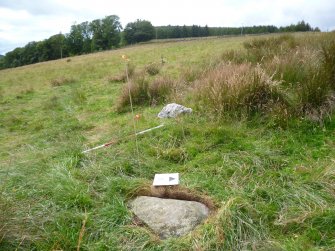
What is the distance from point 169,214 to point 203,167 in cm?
97

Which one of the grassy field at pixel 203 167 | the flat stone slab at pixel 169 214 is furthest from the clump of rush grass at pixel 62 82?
the flat stone slab at pixel 169 214

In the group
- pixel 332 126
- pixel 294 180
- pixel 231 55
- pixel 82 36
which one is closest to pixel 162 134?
pixel 294 180

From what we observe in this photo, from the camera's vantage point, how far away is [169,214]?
8.92 feet

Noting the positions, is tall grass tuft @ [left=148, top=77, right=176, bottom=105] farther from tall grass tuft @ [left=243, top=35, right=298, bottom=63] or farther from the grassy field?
tall grass tuft @ [left=243, top=35, right=298, bottom=63]

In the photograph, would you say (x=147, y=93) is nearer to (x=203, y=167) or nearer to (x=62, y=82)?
(x=203, y=167)

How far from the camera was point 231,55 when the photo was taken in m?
8.59

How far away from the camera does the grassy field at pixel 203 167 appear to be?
8.16ft

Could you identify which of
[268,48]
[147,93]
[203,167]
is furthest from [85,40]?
[203,167]

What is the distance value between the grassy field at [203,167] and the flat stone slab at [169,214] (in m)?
0.10

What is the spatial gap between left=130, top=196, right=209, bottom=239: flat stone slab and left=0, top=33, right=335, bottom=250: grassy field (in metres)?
0.10

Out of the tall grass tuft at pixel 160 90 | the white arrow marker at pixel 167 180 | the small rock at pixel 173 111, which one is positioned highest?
the tall grass tuft at pixel 160 90

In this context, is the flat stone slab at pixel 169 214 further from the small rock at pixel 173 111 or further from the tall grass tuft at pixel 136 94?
the tall grass tuft at pixel 136 94

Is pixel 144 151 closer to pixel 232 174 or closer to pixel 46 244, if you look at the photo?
pixel 232 174

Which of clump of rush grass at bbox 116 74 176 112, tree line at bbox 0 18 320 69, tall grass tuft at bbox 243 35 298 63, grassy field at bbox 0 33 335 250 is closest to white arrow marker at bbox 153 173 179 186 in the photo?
grassy field at bbox 0 33 335 250
